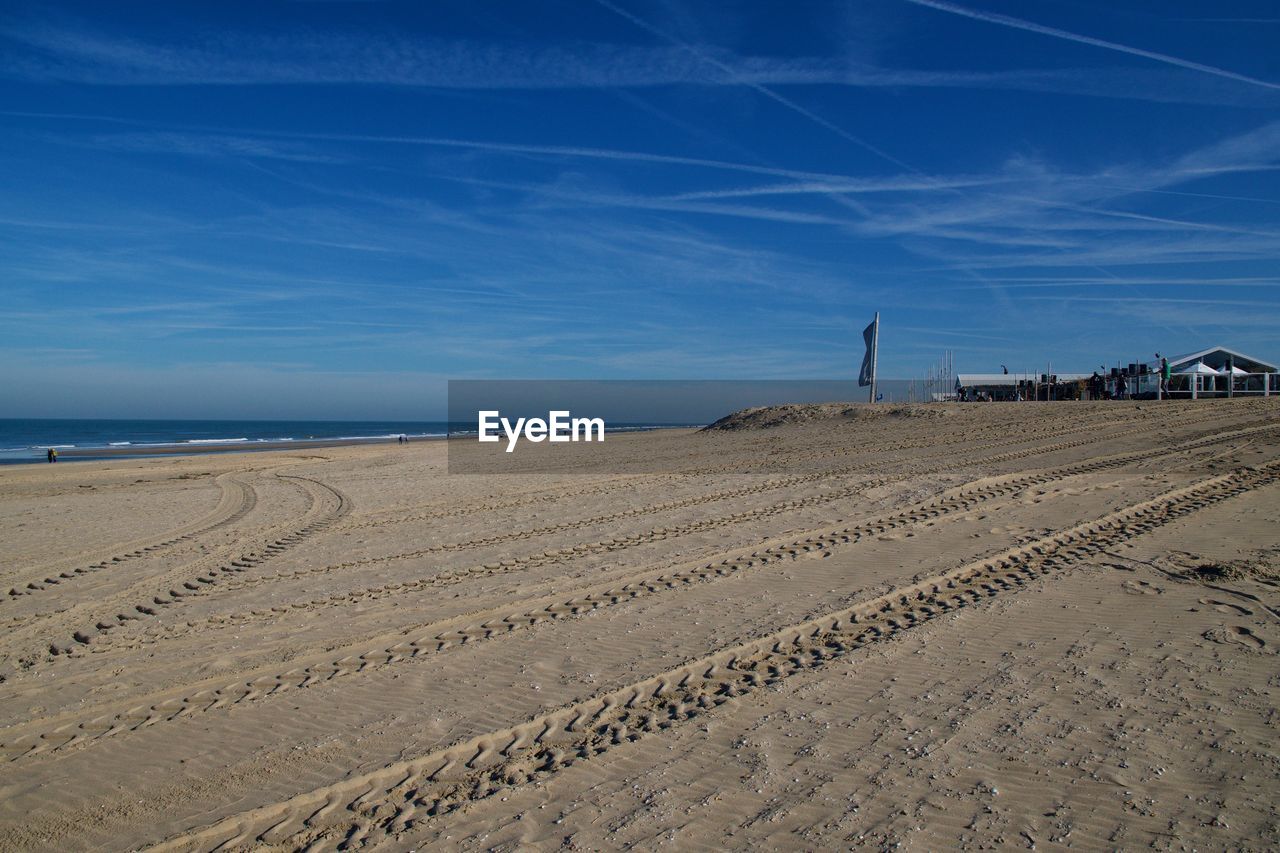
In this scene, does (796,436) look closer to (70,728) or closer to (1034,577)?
(1034,577)

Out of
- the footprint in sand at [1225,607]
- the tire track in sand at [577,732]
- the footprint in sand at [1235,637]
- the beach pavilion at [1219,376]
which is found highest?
the beach pavilion at [1219,376]

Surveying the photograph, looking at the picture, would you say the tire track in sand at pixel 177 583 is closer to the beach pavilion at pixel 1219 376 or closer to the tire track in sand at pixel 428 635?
the tire track in sand at pixel 428 635

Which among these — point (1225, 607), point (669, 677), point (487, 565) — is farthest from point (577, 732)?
point (1225, 607)

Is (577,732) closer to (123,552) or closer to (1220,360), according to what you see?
(123,552)

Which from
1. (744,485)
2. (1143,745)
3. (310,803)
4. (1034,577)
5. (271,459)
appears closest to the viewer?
(310,803)

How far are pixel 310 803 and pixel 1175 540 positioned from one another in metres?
7.71

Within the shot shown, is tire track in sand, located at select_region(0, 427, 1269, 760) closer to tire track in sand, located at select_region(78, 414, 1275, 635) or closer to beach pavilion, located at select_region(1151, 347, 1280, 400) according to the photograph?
tire track in sand, located at select_region(78, 414, 1275, 635)

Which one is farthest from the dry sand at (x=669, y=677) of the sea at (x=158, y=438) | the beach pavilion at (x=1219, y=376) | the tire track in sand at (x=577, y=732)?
the sea at (x=158, y=438)

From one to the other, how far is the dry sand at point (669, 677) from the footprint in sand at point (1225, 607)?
6 cm

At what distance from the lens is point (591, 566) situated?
24.0ft

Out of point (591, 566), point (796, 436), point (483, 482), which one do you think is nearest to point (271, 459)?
point (483, 482)

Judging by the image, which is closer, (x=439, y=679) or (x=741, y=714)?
(x=741, y=714)

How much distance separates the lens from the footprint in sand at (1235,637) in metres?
4.80

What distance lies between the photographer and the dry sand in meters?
3.22
